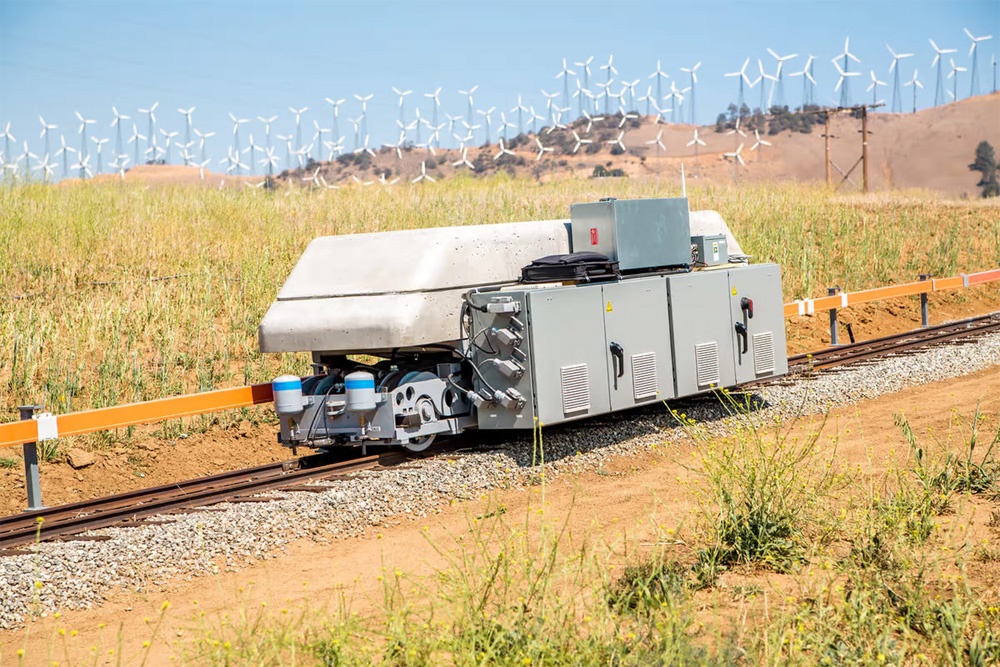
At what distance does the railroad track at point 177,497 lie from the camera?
27.2 feet

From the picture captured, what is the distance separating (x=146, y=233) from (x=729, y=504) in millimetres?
13707

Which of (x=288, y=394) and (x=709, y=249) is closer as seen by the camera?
(x=288, y=394)

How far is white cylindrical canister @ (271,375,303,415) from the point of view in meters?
9.96

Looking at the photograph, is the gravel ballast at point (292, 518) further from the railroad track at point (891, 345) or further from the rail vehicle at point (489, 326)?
the railroad track at point (891, 345)

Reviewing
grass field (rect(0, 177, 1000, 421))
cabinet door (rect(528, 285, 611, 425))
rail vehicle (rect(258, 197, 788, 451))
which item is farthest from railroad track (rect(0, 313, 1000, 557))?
grass field (rect(0, 177, 1000, 421))

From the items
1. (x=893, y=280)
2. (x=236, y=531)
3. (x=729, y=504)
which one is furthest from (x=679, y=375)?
(x=893, y=280)

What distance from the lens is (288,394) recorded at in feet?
32.7

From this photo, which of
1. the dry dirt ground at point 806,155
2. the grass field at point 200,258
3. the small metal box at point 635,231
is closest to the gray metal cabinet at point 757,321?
the small metal box at point 635,231

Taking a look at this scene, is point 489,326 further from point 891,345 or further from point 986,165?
point 986,165

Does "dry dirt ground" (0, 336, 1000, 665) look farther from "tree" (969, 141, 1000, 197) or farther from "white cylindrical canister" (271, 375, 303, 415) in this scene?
"tree" (969, 141, 1000, 197)

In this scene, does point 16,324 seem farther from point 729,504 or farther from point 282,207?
point 729,504

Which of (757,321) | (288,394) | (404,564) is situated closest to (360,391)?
(288,394)

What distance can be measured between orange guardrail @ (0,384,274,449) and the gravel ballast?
1517 mm

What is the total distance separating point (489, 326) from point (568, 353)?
79 cm
